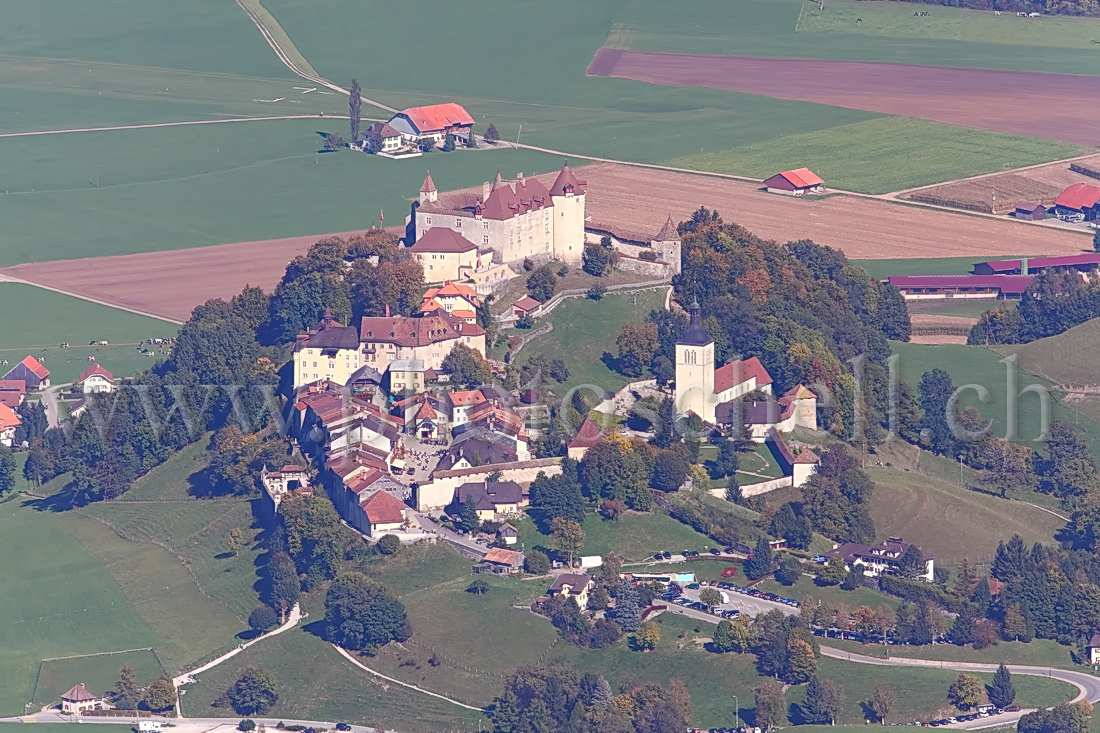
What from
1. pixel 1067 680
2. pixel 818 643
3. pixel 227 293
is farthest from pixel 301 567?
pixel 227 293

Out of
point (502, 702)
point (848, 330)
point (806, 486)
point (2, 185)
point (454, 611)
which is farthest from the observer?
point (2, 185)

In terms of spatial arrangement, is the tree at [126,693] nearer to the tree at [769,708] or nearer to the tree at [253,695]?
the tree at [253,695]

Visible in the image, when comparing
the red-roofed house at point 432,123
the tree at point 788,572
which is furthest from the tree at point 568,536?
the red-roofed house at point 432,123

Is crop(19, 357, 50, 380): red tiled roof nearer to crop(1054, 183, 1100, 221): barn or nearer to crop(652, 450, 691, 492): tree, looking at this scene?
crop(652, 450, 691, 492): tree

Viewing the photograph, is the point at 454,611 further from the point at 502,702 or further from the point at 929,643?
the point at 929,643

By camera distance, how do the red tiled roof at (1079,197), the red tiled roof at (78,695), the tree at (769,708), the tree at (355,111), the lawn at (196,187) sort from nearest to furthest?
the tree at (769,708) → the red tiled roof at (78,695) → the lawn at (196,187) → the red tiled roof at (1079,197) → the tree at (355,111)

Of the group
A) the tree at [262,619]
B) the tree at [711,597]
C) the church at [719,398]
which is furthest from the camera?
the church at [719,398]
